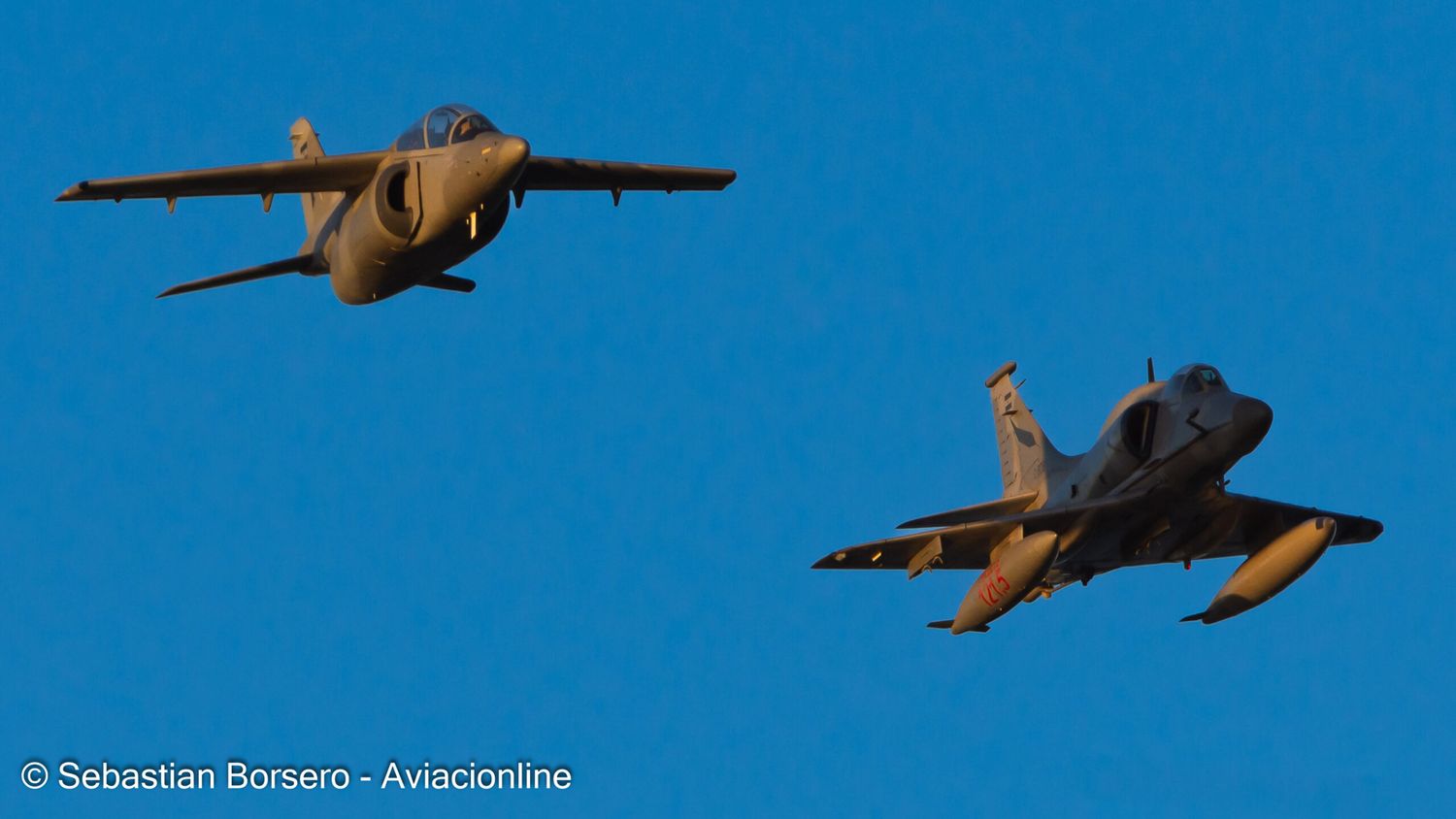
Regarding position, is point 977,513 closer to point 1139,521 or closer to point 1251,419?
point 1139,521

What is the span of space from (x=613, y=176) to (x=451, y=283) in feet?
12.2

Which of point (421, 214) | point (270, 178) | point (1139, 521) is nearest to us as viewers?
point (421, 214)

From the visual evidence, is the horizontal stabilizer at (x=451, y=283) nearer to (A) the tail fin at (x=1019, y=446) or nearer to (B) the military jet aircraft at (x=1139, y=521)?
(B) the military jet aircraft at (x=1139, y=521)

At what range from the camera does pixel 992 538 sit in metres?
40.2

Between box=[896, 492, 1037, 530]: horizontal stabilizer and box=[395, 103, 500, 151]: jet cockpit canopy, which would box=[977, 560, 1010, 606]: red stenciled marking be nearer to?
box=[896, 492, 1037, 530]: horizontal stabilizer

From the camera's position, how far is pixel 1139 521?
39562 mm

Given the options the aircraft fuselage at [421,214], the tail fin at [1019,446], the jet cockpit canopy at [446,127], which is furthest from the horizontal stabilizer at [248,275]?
the tail fin at [1019,446]

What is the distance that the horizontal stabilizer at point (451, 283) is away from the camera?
4041cm

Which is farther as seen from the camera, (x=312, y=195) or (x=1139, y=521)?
(x=312, y=195)

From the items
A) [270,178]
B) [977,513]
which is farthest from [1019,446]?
[270,178]

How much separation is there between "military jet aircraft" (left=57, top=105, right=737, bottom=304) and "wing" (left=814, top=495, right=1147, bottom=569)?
27.0ft

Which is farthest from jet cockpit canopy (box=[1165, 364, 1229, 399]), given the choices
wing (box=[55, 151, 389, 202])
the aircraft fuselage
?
wing (box=[55, 151, 389, 202])

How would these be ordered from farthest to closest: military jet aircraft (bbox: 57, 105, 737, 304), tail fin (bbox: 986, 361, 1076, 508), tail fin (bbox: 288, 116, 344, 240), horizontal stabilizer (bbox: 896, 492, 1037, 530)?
tail fin (bbox: 986, 361, 1076, 508), horizontal stabilizer (bbox: 896, 492, 1037, 530), tail fin (bbox: 288, 116, 344, 240), military jet aircraft (bbox: 57, 105, 737, 304)

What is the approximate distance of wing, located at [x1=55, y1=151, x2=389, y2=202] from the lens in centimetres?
3659
